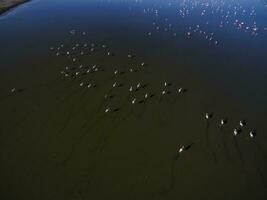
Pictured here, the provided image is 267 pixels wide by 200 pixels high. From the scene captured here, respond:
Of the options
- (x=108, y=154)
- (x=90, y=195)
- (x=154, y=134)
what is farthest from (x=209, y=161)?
(x=90, y=195)

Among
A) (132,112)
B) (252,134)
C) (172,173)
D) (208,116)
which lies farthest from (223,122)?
(132,112)

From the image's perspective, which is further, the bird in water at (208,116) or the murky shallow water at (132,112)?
the bird in water at (208,116)

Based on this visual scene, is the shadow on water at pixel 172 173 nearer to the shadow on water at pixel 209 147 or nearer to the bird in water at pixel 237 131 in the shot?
the shadow on water at pixel 209 147

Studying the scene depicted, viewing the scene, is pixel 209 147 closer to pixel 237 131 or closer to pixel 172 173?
pixel 237 131

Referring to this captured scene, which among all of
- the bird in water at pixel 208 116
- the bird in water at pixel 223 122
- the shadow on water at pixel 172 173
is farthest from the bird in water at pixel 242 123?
the shadow on water at pixel 172 173

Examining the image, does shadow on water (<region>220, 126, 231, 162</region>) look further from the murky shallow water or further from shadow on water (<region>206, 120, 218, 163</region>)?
shadow on water (<region>206, 120, 218, 163</region>)

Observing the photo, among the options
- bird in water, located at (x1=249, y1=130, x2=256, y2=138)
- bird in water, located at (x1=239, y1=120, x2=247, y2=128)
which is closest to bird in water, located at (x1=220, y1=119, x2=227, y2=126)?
bird in water, located at (x1=239, y1=120, x2=247, y2=128)

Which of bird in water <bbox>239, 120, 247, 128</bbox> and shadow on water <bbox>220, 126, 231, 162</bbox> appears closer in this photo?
shadow on water <bbox>220, 126, 231, 162</bbox>

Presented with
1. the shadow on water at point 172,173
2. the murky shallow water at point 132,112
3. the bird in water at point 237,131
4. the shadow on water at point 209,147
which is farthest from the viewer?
the bird in water at point 237,131

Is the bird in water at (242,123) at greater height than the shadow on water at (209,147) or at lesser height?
lesser
